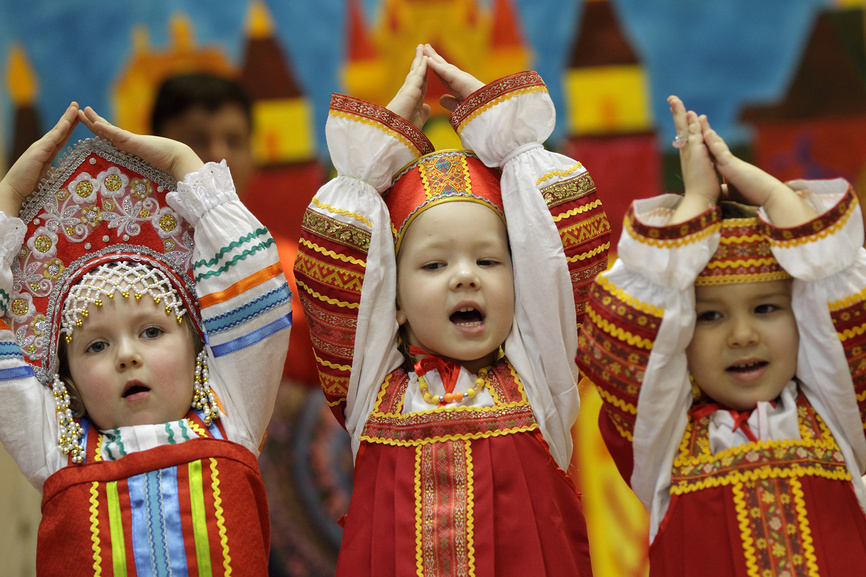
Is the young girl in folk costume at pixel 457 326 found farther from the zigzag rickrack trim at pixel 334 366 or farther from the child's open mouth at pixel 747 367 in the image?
the child's open mouth at pixel 747 367

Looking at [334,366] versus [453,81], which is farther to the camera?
[453,81]

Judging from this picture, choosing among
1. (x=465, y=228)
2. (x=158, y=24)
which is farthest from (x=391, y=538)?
(x=158, y=24)

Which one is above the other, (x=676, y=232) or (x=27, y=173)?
(x=27, y=173)

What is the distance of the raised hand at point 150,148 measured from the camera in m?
2.06

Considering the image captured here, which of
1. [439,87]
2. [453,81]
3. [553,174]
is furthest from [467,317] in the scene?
[439,87]

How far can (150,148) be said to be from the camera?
207 centimetres

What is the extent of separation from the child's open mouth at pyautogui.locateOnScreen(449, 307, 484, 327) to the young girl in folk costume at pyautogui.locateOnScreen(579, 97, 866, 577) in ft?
0.82

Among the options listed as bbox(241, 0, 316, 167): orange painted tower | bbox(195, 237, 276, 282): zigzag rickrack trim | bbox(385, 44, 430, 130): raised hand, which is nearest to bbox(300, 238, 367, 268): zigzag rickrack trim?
bbox(195, 237, 276, 282): zigzag rickrack trim

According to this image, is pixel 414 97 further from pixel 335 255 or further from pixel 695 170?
pixel 695 170

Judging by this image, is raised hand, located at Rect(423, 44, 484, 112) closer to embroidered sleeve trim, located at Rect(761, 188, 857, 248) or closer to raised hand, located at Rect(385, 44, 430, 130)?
raised hand, located at Rect(385, 44, 430, 130)

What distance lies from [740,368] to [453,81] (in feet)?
3.06

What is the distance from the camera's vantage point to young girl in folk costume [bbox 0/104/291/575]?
1884 mm

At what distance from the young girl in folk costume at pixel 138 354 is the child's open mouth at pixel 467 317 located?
38cm

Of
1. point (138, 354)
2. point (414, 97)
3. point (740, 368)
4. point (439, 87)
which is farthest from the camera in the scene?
point (439, 87)
